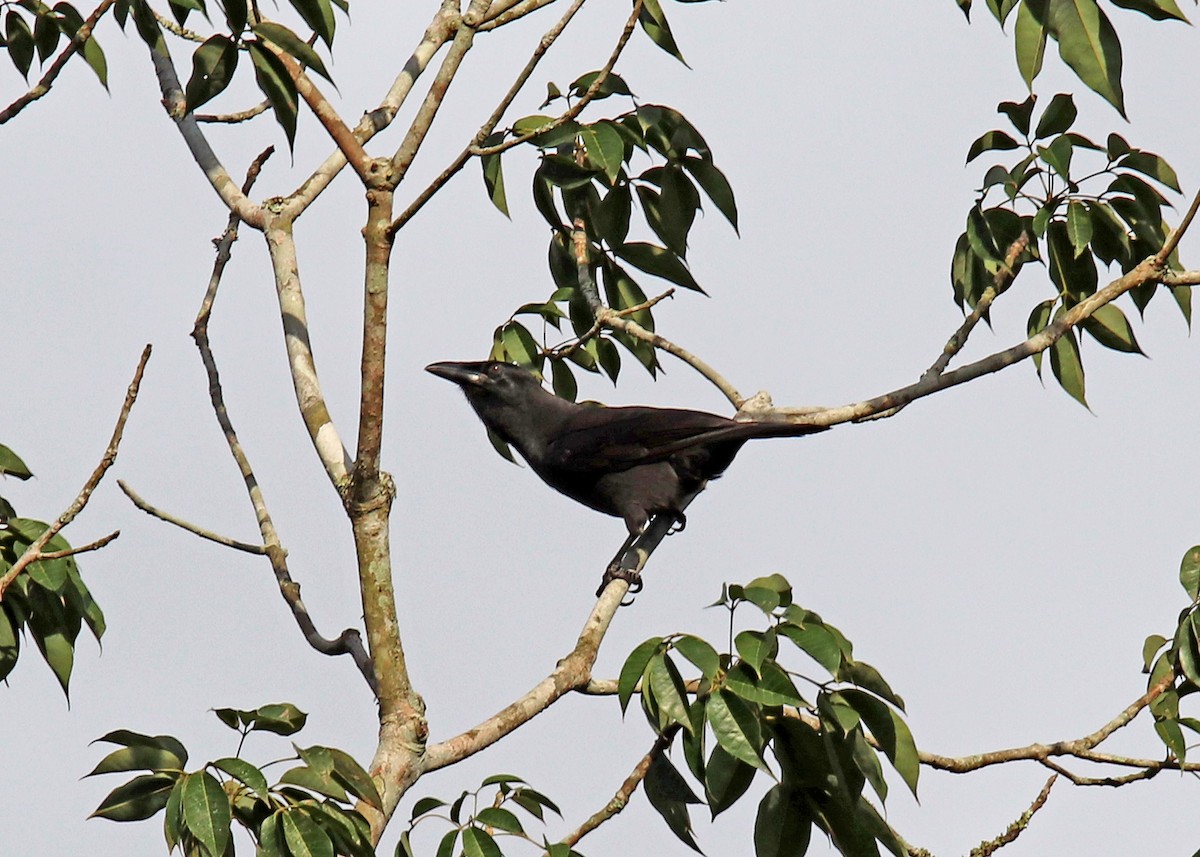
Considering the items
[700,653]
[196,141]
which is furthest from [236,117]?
[700,653]

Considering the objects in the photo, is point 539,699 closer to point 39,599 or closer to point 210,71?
point 39,599

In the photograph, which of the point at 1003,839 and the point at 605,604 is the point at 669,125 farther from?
→ the point at 1003,839

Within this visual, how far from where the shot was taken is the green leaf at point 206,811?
244 centimetres

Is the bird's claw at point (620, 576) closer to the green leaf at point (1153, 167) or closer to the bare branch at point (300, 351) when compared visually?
the bare branch at point (300, 351)

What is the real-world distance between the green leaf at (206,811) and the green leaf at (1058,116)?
294 centimetres

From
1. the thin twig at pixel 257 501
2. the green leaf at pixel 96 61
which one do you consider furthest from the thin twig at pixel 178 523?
the green leaf at pixel 96 61

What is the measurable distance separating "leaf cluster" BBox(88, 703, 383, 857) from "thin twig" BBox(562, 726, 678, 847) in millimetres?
505

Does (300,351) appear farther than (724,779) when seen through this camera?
Yes

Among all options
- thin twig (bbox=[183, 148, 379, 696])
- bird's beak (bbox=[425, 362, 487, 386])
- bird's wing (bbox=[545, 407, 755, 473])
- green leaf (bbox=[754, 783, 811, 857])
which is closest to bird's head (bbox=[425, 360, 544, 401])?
bird's beak (bbox=[425, 362, 487, 386])

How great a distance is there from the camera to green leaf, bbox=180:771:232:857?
96.1 inches

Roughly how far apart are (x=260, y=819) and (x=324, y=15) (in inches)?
76.4

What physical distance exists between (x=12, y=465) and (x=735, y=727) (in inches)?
72.4

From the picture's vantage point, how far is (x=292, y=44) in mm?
3342

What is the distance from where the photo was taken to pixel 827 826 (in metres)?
3.06
